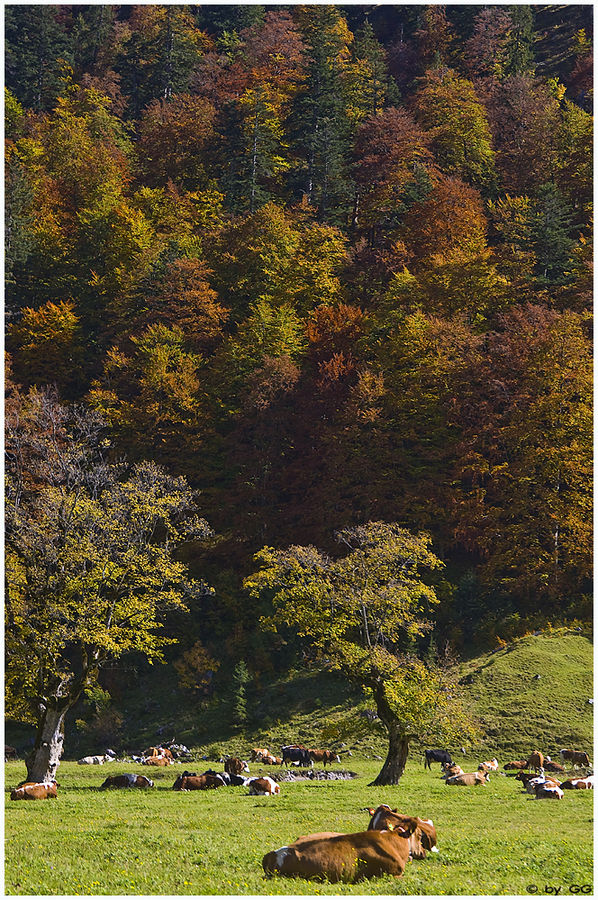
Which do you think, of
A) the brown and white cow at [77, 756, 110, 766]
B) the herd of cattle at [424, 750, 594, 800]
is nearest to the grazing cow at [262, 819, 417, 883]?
the herd of cattle at [424, 750, 594, 800]

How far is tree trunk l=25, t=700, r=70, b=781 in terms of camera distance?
2580 cm

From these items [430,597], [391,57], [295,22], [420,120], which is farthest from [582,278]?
[295,22]

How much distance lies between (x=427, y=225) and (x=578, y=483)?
33.2m

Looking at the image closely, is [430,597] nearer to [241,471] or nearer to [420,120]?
[241,471]

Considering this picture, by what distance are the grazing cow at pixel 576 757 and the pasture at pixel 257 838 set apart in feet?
20.3

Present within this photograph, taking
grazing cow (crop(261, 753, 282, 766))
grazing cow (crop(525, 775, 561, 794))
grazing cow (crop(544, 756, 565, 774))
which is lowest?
grazing cow (crop(261, 753, 282, 766))

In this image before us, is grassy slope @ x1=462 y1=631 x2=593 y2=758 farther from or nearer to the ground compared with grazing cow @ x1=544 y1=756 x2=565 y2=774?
farther from the ground

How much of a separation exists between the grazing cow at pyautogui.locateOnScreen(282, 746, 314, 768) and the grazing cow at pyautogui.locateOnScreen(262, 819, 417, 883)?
871 inches

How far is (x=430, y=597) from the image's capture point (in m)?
30.4

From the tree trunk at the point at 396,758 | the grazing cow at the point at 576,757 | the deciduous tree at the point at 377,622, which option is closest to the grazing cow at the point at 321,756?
the deciduous tree at the point at 377,622

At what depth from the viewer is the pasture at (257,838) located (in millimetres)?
12062

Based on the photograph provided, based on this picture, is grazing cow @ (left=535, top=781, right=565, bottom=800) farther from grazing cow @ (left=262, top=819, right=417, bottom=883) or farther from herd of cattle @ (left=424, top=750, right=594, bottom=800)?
grazing cow @ (left=262, top=819, right=417, bottom=883)

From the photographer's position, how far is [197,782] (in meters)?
27.4

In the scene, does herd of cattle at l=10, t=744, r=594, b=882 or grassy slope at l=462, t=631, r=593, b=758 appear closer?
herd of cattle at l=10, t=744, r=594, b=882
